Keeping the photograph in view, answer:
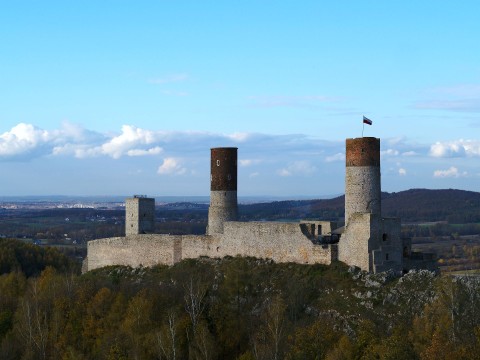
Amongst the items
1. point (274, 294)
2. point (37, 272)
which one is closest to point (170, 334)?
point (274, 294)

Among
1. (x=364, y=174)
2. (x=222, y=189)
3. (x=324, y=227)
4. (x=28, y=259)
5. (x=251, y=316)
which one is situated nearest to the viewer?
(x=251, y=316)

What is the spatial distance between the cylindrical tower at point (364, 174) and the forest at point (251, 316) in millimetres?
4036

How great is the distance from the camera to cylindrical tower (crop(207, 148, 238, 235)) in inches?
2156

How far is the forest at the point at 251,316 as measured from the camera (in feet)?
116

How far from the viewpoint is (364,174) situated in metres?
46.8

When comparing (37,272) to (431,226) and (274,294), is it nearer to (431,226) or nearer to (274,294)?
(274,294)

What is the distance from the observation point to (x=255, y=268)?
4812 centimetres

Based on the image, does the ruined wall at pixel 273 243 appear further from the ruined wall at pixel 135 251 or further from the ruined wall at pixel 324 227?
the ruined wall at pixel 135 251

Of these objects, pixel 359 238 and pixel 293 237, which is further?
pixel 293 237

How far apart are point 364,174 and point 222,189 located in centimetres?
1169

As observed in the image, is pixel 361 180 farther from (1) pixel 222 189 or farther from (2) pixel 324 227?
(1) pixel 222 189

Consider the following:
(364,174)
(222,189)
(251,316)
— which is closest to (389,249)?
(364,174)

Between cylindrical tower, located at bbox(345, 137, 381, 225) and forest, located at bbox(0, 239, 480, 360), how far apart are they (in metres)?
4.04

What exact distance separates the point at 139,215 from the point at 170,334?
73.3 feet
